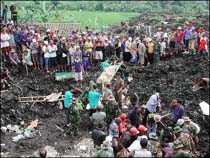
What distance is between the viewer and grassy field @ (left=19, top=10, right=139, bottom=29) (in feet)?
168

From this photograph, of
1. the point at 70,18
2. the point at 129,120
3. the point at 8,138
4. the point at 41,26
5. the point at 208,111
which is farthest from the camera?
the point at 70,18

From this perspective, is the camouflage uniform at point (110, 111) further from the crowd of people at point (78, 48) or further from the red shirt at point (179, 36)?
the red shirt at point (179, 36)

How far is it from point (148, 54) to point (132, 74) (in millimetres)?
2310

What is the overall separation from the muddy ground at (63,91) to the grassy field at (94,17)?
2137cm

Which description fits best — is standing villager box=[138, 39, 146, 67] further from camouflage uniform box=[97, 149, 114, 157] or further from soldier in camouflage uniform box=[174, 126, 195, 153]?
camouflage uniform box=[97, 149, 114, 157]

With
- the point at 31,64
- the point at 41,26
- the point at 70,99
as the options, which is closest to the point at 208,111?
the point at 70,99

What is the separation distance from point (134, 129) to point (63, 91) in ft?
29.0

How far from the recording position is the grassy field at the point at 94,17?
51312 millimetres

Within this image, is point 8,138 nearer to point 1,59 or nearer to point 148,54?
point 1,59

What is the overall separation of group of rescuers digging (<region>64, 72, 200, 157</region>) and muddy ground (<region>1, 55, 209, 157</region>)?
0.85 m

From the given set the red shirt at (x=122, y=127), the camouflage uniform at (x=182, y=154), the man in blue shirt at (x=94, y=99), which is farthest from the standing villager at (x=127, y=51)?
the camouflage uniform at (x=182, y=154)

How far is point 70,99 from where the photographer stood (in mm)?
19641

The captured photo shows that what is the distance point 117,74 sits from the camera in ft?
75.6

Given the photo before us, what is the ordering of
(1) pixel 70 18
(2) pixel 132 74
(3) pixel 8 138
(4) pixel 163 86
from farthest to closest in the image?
(1) pixel 70 18, (2) pixel 132 74, (4) pixel 163 86, (3) pixel 8 138
